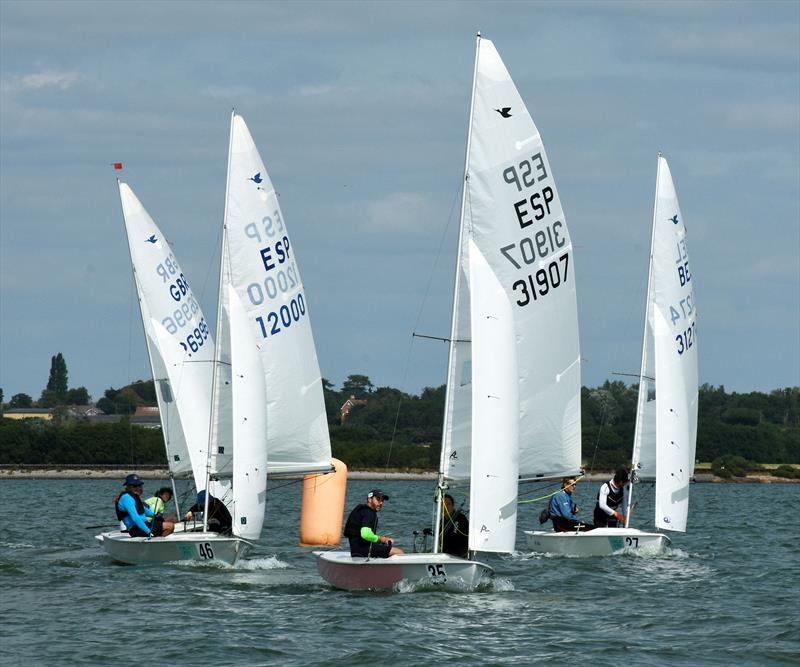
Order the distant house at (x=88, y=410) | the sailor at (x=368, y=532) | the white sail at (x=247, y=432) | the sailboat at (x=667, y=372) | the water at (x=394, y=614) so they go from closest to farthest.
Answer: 1. the water at (x=394, y=614)
2. the sailor at (x=368, y=532)
3. the white sail at (x=247, y=432)
4. the sailboat at (x=667, y=372)
5. the distant house at (x=88, y=410)

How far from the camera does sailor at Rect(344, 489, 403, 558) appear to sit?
17812 mm

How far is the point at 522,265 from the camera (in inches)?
745

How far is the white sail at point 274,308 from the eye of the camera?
2295 centimetres

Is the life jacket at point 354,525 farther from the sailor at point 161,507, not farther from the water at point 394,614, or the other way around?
the sailor at point 161,507

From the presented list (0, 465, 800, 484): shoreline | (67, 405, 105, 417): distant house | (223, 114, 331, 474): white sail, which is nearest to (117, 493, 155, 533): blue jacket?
(223, 114, 331, 474): white sail

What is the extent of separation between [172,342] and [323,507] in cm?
378

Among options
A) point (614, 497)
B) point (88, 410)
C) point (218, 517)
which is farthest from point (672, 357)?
point (88, 410)

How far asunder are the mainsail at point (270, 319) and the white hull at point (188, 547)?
1412mm

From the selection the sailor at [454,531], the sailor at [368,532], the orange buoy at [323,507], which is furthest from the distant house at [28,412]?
the sailor at [368,532]

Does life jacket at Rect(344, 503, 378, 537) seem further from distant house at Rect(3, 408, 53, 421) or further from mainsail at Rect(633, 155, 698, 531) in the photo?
distant house at Rect(3, 408, 53, 421)

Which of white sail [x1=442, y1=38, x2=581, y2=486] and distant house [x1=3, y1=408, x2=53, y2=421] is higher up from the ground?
distant house [x1=3, y1=408, x2=53, y2=421]

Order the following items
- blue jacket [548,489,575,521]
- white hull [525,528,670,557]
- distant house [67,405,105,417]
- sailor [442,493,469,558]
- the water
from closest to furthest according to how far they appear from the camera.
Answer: the water
sailor [442,493,469,558]
white hull [525,528,670,557]
blue jacket [548,489,575,521]
distant house [67,405,105,417]

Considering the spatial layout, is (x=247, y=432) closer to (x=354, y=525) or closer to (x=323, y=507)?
(x=323, y=507)

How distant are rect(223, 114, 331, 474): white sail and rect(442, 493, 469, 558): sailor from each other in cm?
534
